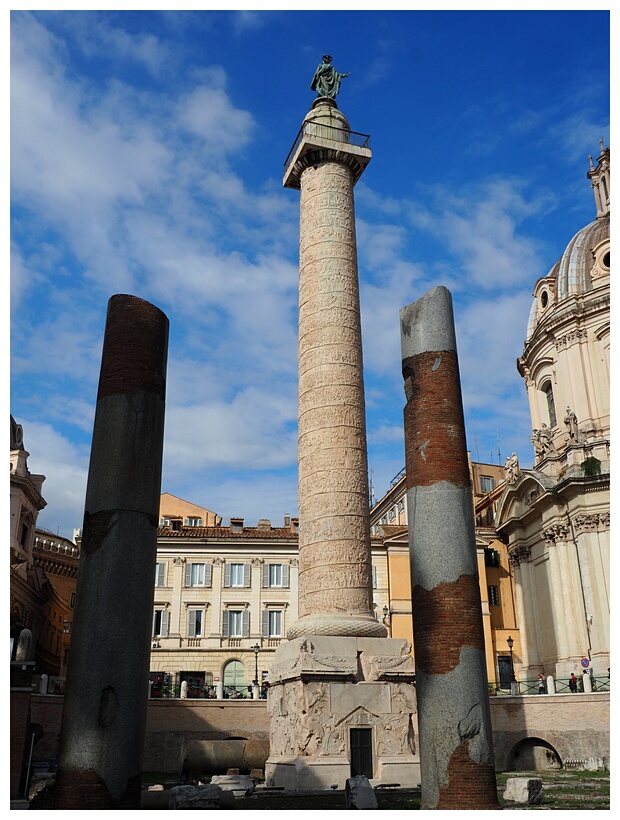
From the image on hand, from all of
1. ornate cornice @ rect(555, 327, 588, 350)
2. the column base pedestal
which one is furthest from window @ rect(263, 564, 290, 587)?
the column base pedestal

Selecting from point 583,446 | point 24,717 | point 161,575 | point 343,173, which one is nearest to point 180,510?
point 161,575

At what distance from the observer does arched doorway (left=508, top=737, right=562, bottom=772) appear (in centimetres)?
2944

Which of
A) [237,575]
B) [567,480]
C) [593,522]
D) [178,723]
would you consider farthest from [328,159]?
[237,575]

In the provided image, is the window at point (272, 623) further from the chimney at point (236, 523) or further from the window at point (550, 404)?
the window at point (550, 404)

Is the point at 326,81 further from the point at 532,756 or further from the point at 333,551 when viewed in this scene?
the point at 532,756

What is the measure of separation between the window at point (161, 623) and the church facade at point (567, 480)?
17897 mm

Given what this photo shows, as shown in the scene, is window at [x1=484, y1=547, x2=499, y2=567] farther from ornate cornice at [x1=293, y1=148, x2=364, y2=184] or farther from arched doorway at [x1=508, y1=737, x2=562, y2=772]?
ornate cornice at [x1=293, y1=148, x2=364, y2=184]

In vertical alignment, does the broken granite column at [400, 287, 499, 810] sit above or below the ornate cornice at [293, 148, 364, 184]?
below

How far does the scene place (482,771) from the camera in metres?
10.9

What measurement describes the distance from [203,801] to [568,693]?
2023 centimetres

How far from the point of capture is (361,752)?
751 inches

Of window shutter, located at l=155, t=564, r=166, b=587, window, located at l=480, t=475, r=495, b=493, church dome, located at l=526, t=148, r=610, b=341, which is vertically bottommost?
window shutter, located at l=155, t=564, r=166, b=587

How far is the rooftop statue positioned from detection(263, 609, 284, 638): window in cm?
2533
